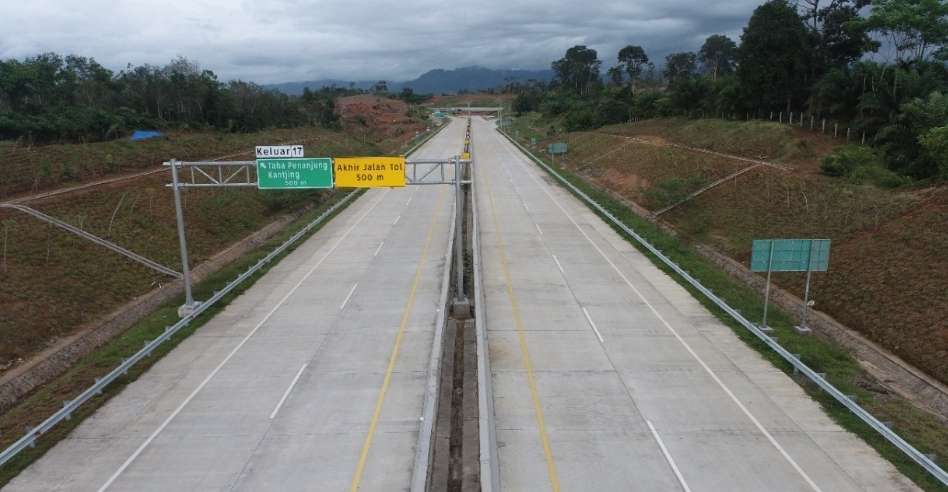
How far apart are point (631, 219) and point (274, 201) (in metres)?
25.2

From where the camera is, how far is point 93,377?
1925 cm

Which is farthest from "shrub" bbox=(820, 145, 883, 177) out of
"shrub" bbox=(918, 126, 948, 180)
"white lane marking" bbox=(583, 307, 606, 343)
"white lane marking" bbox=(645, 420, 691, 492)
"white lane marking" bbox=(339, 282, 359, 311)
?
"white lane marking" bbox=(339, 282, 359, 311)

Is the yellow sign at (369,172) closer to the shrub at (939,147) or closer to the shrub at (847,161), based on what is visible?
the shrub at (939,147)

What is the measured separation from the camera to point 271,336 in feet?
74.5

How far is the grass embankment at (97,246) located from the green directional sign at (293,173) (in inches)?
315

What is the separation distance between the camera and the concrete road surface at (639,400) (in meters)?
14.2

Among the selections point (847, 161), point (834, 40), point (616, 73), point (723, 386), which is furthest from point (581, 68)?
point (723, 386)

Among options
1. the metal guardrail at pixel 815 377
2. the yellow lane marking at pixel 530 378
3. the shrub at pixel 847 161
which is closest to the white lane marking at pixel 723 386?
the metal guardrail at pixel 815 377

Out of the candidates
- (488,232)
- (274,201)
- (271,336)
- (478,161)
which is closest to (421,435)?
(271,336)

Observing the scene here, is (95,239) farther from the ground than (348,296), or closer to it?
farther from the ground

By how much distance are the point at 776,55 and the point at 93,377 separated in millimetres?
58413

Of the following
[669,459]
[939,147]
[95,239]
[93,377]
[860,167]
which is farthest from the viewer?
[860,167]

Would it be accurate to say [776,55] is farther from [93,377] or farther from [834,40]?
[93,377]

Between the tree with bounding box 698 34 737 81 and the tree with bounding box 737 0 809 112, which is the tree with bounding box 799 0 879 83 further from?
the tree with bounding box 698 34 737 81
